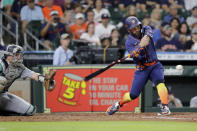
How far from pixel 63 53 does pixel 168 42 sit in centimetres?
301

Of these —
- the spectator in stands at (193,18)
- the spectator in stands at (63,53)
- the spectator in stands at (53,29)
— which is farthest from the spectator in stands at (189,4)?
the spectator in stands at (63,53)

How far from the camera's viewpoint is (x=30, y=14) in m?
12.5

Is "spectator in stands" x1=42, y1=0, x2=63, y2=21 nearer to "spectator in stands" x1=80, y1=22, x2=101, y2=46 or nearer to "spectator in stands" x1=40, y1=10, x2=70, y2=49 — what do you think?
"spectator in stands" x1=40, y1=10, x2=70, y2=49

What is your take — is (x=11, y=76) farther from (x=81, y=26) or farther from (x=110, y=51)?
(x=81, y=26)

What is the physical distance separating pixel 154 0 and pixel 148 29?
5.18 meters

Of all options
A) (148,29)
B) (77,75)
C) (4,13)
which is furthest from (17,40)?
(148,29)

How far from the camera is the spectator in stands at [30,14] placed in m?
12.5

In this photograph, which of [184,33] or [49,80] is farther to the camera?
[184,33]

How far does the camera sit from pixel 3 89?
876 cm

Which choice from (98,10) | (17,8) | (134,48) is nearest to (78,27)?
(98,10)

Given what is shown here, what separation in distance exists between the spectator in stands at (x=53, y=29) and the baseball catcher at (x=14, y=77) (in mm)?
3604

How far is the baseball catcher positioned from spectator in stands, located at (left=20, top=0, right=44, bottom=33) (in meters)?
3.96

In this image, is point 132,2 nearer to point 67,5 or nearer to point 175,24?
point 175,24

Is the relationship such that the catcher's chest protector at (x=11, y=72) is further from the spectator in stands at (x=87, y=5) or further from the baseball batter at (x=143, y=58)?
the spectator in stands at (x=87, y=5)
